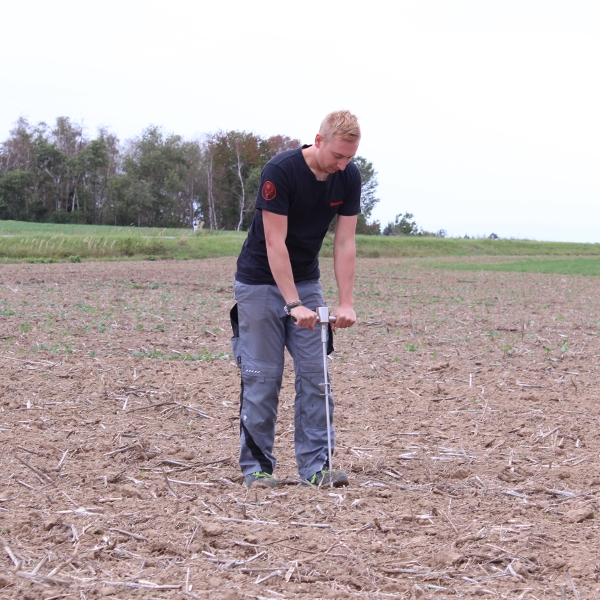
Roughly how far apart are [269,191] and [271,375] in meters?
1.05

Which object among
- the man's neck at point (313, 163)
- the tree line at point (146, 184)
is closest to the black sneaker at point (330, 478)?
the man's neck at point (313, 163)

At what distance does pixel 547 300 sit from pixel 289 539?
49.8 ft

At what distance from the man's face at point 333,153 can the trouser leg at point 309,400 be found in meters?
0.75

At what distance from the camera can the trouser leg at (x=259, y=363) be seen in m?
4.46

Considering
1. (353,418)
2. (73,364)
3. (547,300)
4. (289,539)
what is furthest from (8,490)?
(547,300)

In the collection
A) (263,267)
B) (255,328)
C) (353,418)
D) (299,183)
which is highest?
(299,183)

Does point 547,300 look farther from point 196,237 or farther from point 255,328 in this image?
point 196,237

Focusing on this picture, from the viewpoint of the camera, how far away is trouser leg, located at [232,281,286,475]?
4.46 m

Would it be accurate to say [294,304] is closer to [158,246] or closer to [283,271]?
[283,271]

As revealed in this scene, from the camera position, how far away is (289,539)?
345cm

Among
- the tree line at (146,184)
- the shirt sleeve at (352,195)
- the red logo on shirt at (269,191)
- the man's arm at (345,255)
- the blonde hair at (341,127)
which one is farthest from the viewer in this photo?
the tree line at (146,184)

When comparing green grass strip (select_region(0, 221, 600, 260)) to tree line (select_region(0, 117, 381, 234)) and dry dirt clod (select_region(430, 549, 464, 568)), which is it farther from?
dry dirt clod (select_region(430, 549, 464, 568))

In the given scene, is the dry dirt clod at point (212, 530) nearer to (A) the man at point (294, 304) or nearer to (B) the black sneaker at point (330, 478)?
(A) the man at point (294, 304)

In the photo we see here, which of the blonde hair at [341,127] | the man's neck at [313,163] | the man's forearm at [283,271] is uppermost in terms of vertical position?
the blonde hair at [341,127]
